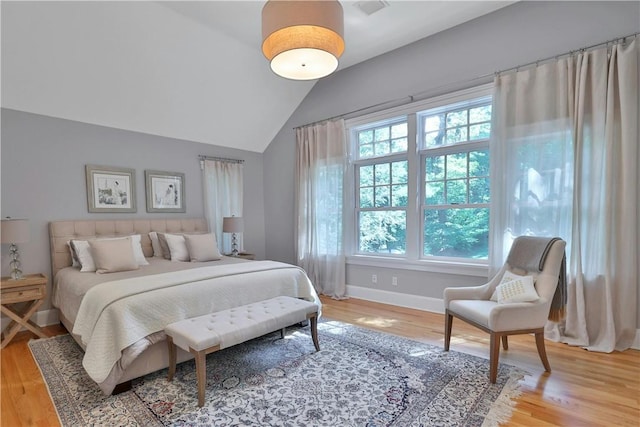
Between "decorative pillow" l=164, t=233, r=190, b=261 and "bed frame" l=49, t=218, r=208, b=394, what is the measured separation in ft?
1.35

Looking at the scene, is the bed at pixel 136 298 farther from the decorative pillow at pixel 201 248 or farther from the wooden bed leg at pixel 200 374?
the wooden bed leg at pixel 200 374

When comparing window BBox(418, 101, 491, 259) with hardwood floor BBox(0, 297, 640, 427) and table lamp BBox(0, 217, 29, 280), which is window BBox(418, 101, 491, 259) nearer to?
hardwood floor BBox(0, 297, 640, 427)

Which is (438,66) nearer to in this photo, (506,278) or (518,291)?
(506,278)

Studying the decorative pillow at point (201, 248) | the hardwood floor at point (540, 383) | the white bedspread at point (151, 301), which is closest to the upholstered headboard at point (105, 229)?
the decorative pillow at point (201, 248)

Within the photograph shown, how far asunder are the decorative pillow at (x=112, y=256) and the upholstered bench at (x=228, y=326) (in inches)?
52.9

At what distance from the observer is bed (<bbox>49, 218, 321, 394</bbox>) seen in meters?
1.98

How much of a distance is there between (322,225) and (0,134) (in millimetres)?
3695

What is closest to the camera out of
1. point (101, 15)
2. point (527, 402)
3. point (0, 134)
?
point (527, 402)

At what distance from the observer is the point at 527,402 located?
187cm

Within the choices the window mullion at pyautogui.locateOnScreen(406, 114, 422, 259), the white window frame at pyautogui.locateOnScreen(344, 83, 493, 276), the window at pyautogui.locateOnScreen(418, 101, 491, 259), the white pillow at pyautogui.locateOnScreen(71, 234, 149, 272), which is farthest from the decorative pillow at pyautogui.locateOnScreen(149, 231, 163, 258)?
the window at pyautogui.locateOnScreen(418, 101, 491, 259)

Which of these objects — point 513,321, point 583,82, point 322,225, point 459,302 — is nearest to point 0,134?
point 322,225

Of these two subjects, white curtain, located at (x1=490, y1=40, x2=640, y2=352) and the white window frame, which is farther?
the white window frame

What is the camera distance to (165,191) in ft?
14.2

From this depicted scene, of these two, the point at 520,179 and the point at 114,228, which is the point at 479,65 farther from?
the point at 114,228
